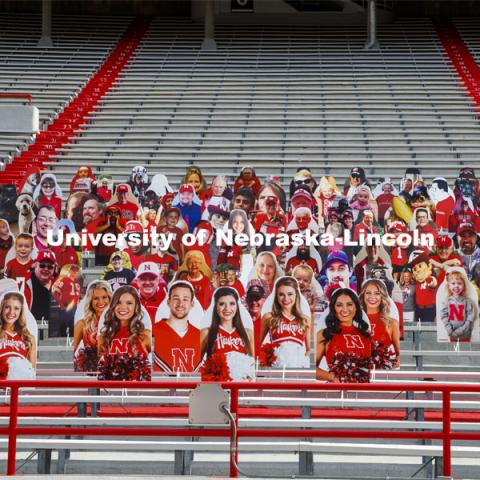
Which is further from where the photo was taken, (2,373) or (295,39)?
(295,39)

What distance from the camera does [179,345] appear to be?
7742mm

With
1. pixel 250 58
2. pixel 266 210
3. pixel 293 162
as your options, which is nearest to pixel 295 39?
pixel 250 58

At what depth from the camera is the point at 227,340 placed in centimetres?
756

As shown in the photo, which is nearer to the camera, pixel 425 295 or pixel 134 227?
pixel 425 295

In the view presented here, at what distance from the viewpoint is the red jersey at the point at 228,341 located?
24.8 feet

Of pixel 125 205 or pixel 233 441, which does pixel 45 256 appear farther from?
pixel 233 441

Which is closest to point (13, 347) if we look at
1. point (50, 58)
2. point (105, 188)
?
point (105, 188)

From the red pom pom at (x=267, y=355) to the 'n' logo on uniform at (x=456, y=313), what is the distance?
1.48m

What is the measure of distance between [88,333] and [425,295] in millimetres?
3055

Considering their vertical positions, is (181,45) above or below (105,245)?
above

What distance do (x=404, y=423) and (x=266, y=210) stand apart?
376cm

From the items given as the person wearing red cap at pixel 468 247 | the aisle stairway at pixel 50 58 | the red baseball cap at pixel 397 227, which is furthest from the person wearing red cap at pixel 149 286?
the aisle stairway at pixel 50 58

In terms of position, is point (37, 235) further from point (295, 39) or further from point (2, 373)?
point (295, 39)

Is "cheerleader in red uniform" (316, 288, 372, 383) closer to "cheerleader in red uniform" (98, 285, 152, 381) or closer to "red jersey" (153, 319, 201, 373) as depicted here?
"red jersey" (153, 319, 201, 373)
